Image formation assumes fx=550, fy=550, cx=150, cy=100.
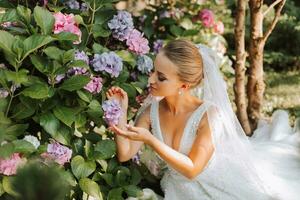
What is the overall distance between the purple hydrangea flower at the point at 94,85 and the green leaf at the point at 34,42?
10.9 inches

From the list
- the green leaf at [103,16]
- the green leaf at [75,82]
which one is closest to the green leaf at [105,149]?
the green leaf at [75,82]

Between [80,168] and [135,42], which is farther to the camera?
[135,42]

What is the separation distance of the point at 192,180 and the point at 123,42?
72 centimetres

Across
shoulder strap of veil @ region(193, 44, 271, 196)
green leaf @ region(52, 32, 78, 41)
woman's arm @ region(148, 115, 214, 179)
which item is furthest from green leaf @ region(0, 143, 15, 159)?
shoulder strap of veil @ region(193, 44, 271, 196)

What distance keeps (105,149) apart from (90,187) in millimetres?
177

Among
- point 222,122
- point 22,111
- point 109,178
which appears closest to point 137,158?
point 109,178

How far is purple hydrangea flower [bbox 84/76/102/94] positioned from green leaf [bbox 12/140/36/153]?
1.15 ft

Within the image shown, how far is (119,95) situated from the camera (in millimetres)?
2334

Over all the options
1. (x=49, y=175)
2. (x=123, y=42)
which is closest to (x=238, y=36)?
(x=123, y=42)

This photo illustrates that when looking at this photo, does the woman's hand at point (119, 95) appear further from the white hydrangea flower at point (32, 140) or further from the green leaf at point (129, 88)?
the white hydrangea flower at point (32, 140)

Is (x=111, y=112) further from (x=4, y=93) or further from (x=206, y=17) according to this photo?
(x=206, y=17)

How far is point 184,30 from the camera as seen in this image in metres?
3.92

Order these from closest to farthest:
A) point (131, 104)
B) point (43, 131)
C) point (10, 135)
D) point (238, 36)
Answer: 1. point (10, 135)
2. point (43, 131)
3. point (131, 104)
4. point (238, 36)

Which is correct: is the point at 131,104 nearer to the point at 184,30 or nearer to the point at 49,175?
the point at 184,30
